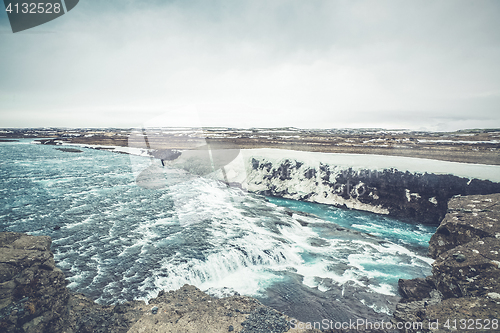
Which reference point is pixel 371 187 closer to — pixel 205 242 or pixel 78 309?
pixel 205 242

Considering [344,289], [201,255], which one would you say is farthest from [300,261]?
[201,255]

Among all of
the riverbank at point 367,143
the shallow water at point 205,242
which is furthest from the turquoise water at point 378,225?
the riverbank at point 367,143

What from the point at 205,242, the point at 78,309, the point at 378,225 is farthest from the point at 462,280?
the point at 378,225

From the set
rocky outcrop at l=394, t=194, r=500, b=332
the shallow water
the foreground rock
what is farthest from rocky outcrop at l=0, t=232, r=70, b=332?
rocky outcrop at l=394, t=194, r=500, b=332

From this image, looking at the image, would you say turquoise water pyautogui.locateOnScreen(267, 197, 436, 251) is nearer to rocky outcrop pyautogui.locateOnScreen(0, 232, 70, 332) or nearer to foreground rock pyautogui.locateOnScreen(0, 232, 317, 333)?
foreground rock pyautogui.locateOnScreen(0, 232, 317, 333)

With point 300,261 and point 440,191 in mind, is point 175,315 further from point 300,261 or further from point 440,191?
point 440,191
